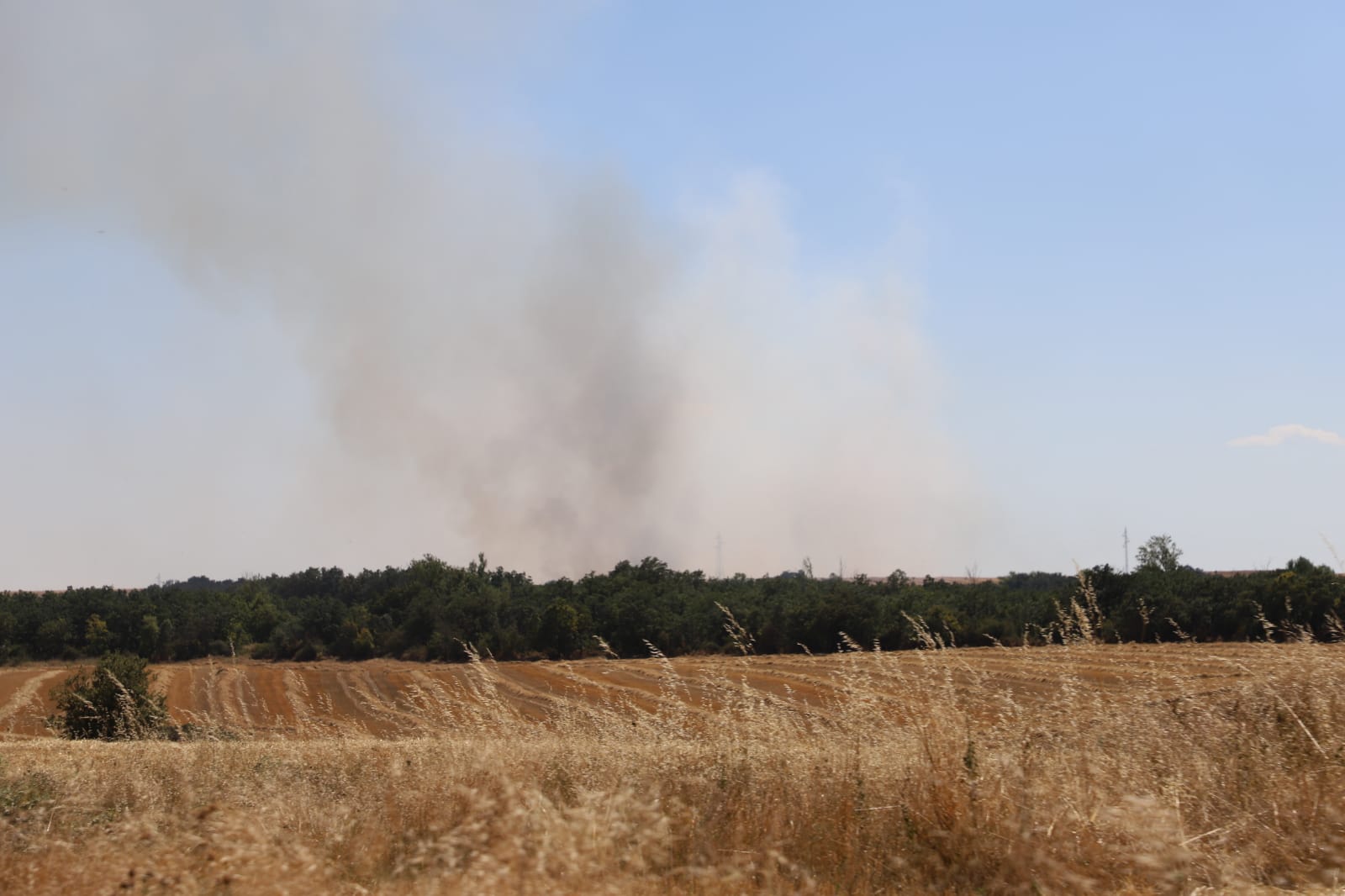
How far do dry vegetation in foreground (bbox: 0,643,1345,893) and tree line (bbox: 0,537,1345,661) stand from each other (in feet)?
118

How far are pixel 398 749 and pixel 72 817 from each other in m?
3.95

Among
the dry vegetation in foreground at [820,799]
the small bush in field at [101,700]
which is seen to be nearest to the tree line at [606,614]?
the small bush in field at [101,700]

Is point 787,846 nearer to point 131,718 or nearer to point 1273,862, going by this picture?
point 1273,862

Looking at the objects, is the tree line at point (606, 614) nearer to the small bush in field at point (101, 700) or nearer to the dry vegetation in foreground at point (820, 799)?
the small bush in field at point (101, 700)

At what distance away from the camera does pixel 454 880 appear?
4.82m

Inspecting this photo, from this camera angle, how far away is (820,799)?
6.39 metres

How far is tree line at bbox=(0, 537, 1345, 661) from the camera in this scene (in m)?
48.4

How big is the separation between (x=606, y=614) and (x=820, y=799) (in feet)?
267

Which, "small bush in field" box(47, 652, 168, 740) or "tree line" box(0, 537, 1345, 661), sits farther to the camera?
"tree line" box(0, 537, 1345, 661)

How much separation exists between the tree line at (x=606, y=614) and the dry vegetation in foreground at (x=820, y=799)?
3590cm

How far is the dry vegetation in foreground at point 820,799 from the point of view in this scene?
5.09 meters

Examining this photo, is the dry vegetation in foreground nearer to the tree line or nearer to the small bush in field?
the small bush in field

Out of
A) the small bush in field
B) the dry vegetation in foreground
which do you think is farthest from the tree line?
the dry vegetation in foreground

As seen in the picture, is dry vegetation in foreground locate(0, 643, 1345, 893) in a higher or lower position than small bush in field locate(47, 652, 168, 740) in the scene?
higher
